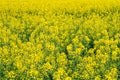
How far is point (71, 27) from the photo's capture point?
32.4 feet

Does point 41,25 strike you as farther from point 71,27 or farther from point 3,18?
point 3,18

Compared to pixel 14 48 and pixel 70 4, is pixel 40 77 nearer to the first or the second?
pixel 14 48

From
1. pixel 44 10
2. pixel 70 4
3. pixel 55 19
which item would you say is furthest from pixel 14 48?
pixel 70 4

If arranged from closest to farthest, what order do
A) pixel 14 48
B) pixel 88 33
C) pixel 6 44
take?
pixel 14 48 → pixel 6 44 → pixel 88 33

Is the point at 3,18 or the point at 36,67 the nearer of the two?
the point at 36,67

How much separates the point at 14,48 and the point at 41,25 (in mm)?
3343

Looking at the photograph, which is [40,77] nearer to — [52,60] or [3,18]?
[52,60]

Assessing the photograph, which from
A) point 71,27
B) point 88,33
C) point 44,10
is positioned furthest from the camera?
point 44,10

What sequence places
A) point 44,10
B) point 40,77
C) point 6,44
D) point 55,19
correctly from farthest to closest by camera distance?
point 44,10
point 55,19
point 6,44
point 40,77

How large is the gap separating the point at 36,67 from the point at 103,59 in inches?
44.4

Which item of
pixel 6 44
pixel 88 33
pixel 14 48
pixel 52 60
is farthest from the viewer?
pixel 88 33

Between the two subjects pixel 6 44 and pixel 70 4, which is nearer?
pixel 6 44

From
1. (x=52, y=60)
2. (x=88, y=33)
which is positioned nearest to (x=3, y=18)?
(x=88, y=33)

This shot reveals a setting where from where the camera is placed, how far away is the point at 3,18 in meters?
11.9
